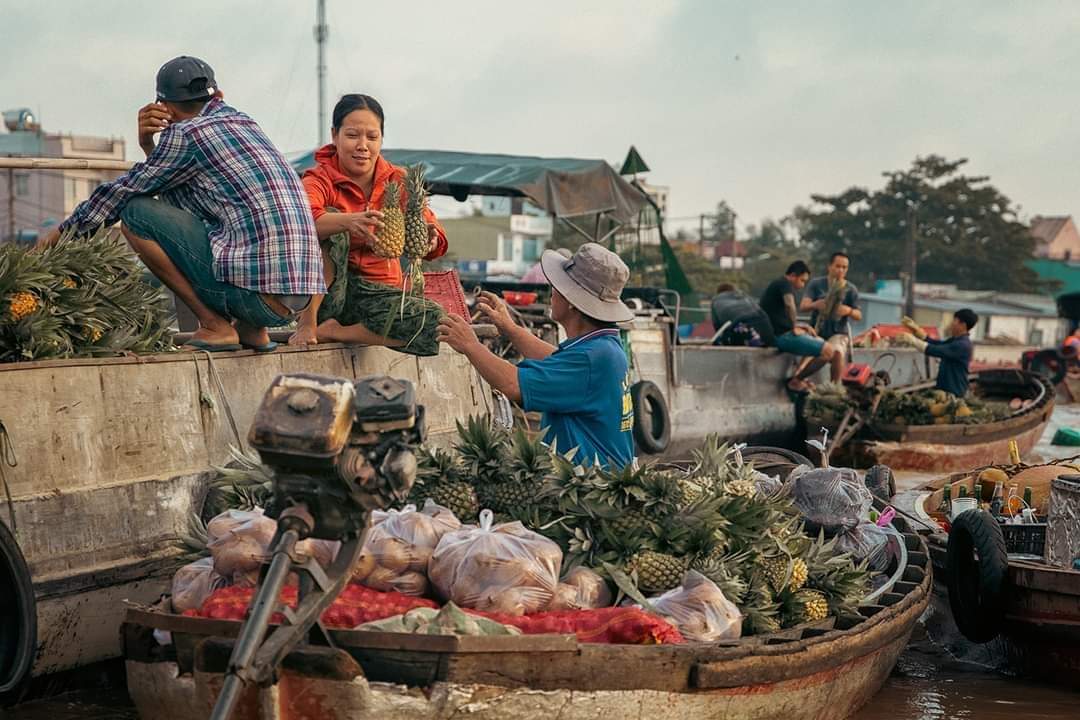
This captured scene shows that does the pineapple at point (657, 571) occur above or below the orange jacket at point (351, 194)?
below

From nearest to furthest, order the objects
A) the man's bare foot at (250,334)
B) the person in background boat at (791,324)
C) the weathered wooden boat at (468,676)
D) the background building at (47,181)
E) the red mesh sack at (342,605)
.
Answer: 1. the weathered wooden boat at (468,676)
2. the red mesh sack at (342,605)
3. the man's bare foot at (250,334)
4. the person in background boat at (791,324)
5. the background building at (47,181)

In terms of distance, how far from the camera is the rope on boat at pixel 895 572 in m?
5.86

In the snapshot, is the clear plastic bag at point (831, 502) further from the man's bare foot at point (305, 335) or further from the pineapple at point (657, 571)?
the man's bare foot at point (305, 335)

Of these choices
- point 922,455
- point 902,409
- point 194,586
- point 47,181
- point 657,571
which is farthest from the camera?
point 47,181

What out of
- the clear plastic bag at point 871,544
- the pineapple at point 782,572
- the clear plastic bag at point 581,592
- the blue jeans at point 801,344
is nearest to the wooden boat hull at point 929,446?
the blue jeans at point 801,344

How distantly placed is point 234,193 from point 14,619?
2.18 meters

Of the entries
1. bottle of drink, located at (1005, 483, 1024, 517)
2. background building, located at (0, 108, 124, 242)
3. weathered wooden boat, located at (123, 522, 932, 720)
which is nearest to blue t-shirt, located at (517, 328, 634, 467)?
weathered wooden boat, located at (123, 522, 932, 720)

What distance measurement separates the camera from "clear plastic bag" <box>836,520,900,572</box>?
659cm

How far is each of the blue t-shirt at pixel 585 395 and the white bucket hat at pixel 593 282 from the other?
0.10 metres

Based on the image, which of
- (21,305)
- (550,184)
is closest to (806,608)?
(21,305)

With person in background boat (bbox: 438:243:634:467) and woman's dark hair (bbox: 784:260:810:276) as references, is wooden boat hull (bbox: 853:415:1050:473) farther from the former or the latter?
person in background boat (bbox: 438:243:634:467)

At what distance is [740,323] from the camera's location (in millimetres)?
17703

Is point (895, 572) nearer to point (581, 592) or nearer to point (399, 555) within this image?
point (581, 592)

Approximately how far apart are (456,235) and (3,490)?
5109cm
